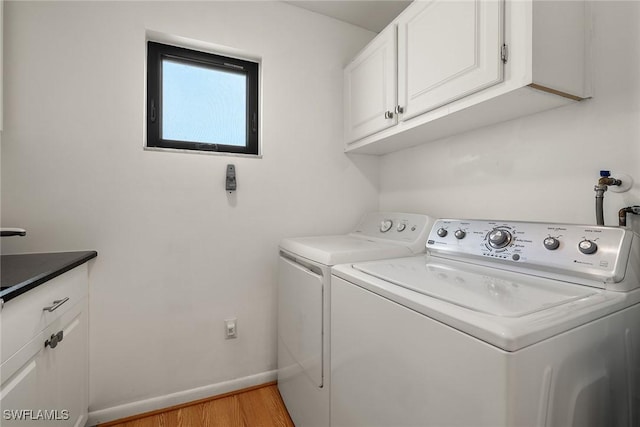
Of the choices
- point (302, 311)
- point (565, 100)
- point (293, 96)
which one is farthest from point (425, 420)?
point (293, 96)

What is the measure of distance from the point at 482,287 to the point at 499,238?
335 millimetres

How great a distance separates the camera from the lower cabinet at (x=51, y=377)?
755 mm

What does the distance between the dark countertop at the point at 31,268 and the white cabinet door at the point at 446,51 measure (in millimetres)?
1575

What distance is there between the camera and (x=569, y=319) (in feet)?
1.93

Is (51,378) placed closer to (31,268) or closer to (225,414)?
(31,268)

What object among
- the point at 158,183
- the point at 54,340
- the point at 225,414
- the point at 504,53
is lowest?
the point at 225,414

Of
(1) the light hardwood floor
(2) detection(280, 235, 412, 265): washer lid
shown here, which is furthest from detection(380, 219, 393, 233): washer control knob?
(1) the light hardwood floor

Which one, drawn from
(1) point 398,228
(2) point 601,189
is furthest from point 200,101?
(2) point 601,189

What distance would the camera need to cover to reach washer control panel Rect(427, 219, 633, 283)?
78 centimetres

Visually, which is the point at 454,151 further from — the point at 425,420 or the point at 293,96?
the point at 425,420

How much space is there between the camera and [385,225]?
1724mm

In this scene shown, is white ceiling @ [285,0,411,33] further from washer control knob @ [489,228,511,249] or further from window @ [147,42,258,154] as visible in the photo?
washer control knob @ [489,228,511,249]

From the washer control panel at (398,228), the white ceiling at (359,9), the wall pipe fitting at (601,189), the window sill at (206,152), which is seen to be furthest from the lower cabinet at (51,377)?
the white ceiling at (359,9)

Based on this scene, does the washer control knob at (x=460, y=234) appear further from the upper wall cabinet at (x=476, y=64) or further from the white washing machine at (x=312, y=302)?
the upper wall cabinet at (x=476, y=64)
